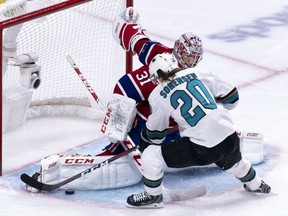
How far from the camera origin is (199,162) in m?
4.48

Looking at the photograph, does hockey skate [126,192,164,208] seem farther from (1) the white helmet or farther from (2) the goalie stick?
(1) the white helmet

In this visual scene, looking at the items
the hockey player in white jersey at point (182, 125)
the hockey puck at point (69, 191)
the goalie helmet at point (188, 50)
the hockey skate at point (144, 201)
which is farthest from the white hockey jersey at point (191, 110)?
the hockey puck at point (69, 191)

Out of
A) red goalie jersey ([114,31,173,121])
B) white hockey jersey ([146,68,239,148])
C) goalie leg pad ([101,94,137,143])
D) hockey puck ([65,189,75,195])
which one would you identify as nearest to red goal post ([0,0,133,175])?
red goalie jersey ([114,31,173,121])

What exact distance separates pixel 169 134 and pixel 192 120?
1.38 ft

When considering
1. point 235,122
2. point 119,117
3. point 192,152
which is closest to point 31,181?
point 119,117

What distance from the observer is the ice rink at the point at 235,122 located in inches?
181

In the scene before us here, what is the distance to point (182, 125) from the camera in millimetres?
4477

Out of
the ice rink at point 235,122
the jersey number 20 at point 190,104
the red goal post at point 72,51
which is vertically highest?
the jersey number 20 at point 190,104

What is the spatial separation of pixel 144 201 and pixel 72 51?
1.41 meters

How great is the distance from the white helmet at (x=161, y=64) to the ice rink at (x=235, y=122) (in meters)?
0.51

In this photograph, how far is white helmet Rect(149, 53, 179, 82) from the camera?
14.6ft

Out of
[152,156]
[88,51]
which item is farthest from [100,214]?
[88,51]

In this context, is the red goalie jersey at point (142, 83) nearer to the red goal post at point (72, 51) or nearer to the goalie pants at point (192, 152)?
the goalie pants at point (192, 152)

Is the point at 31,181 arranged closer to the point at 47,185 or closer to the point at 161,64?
the point at 47,185
